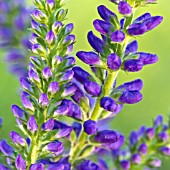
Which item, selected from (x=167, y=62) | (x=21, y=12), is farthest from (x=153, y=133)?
(x=167, y=62)

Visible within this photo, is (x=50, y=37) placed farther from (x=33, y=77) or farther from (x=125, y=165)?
(x=125, y=165)

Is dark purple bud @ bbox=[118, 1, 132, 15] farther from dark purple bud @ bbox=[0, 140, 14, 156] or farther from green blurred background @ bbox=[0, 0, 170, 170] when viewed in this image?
green blurred background @ bbox=[0, 0, 170, 170]

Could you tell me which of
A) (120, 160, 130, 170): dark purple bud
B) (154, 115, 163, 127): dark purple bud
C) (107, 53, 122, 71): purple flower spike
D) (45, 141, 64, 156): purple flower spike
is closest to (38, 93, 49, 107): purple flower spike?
(45, 141, 64, 156): purple flower spike

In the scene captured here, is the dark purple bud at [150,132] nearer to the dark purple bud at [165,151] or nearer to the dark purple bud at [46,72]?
the dark purple bud at [165,151]

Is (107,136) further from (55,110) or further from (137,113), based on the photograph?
(137,113)

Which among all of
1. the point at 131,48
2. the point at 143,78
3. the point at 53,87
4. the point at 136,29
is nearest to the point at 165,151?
the point at 131,48

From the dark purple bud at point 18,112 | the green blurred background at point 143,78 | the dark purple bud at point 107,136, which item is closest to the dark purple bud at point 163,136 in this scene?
the dark purple bud at point 107,136
